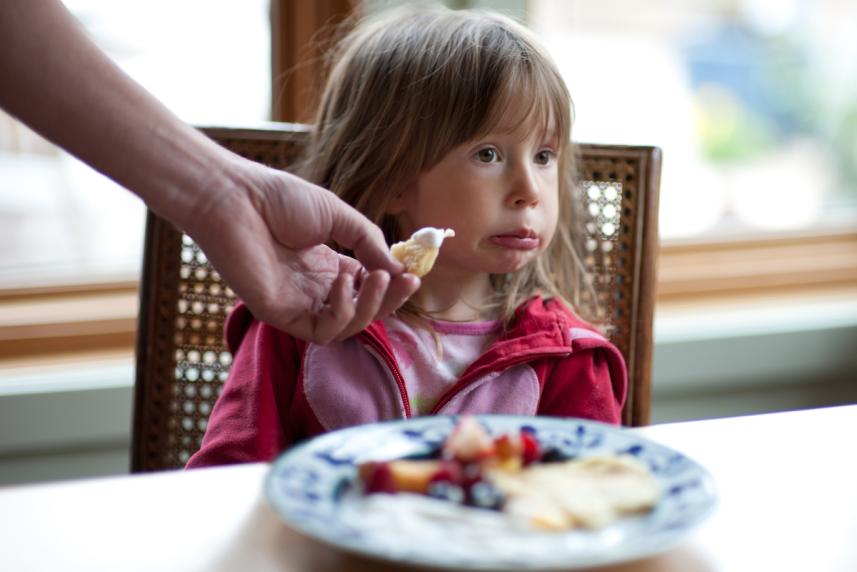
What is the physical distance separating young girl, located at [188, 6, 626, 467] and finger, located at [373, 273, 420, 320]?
163 millimetres

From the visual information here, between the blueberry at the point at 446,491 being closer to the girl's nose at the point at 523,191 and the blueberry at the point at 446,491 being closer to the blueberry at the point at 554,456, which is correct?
the blueberry at the point at 554,456

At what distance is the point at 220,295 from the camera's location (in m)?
1.20

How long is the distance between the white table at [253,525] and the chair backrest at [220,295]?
0.45 meters

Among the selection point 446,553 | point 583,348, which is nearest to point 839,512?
point 446,553

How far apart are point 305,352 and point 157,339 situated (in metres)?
0.19

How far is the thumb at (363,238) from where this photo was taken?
3.01 feet

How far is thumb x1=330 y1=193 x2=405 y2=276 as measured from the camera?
92 centimetres

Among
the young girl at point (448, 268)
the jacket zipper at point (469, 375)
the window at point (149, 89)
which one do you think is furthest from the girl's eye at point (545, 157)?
the window at point (149, 89)

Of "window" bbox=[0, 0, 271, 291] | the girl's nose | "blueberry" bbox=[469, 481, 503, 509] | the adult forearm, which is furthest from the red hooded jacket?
"window" bbox=[0, 0, 271, 291]

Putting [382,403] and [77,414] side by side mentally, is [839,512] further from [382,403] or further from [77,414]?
[77,414]

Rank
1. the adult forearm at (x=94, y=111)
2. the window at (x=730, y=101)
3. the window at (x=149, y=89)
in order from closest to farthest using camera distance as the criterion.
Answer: the adult forearm at (x=94, y=111) < the window at (x=149, y=89) < the window at (x=730, y=101)

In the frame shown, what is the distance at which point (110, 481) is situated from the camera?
682mm

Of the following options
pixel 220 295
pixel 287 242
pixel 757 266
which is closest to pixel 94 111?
pixel 287 242

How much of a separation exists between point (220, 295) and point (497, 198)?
0.35 meters
